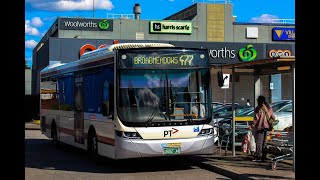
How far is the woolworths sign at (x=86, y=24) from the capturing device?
6738 cm

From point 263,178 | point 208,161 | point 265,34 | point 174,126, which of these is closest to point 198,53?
point 174,126

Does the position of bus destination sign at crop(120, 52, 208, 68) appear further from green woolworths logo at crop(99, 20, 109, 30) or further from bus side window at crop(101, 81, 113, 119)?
green woolworths logo at crop(99, 20, 109, 30)

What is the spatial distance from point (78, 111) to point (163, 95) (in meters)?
4.17

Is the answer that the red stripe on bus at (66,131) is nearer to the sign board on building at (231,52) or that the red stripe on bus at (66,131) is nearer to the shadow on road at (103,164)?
the shadow on road at (103,164)

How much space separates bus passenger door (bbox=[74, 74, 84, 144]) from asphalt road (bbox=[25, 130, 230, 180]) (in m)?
0.71

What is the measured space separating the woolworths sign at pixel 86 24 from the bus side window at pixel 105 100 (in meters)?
56.1

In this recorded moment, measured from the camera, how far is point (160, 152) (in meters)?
11.1

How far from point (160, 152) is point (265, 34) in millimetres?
62088

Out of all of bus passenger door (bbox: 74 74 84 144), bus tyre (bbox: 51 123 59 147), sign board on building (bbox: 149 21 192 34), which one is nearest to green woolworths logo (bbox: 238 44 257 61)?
bus tyre (bbox: 51 123 59 147)

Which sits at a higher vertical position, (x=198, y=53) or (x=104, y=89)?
(x=198, y=53)

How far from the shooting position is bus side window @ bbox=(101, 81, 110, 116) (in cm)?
1187

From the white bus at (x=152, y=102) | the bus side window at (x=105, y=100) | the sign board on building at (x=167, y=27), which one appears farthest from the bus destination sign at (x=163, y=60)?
the sign board on building at (x=167, y=27)
